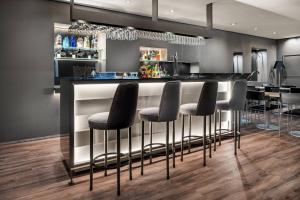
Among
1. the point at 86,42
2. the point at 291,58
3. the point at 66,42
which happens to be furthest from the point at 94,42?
the point at 291,58

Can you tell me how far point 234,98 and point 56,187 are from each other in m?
2.76

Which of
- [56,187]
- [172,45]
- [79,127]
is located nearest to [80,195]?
[56,187]

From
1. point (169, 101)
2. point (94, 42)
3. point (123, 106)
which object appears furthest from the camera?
point (94, 42)

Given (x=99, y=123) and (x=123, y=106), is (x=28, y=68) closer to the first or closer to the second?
(x=99, y=123)

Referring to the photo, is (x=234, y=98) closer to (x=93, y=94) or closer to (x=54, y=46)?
(x=93, y=94)

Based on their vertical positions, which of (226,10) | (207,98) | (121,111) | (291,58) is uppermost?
(226,10)

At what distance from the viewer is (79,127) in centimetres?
304

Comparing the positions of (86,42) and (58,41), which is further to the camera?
(86,42)

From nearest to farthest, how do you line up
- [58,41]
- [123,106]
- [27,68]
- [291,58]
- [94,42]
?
[123,106] < [27,68] < [58,41] < [94,42] < [291,58]

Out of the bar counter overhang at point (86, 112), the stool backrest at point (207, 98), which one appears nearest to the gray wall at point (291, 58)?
the bar counter overhang at point (86, 112)

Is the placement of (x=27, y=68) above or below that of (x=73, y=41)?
below

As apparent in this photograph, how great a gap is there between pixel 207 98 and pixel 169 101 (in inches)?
25.8

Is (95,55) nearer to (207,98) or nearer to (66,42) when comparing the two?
(66,42)

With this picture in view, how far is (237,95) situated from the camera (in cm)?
366
